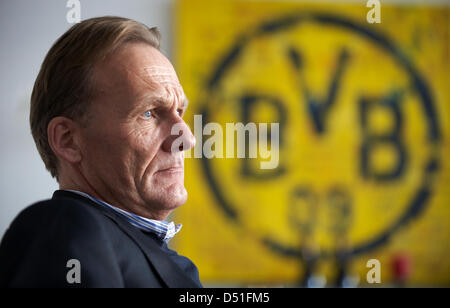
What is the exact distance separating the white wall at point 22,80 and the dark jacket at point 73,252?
1.28 meters

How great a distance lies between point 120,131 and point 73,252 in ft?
0.81

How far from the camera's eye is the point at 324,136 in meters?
2.07

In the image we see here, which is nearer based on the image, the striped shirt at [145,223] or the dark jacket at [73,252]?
the dark jacket at [73,252]

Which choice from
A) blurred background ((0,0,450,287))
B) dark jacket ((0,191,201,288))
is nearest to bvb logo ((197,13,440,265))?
blurred background ((0,0,450,287))

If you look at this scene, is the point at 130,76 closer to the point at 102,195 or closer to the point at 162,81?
the point at 162,81

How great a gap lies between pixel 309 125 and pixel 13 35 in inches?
46.1

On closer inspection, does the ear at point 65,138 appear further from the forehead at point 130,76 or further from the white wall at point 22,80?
the white wall at point 22,80

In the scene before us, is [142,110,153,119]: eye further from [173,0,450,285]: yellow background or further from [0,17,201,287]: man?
[173,0,450,285]: yellow background

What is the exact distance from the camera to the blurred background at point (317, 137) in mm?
2004

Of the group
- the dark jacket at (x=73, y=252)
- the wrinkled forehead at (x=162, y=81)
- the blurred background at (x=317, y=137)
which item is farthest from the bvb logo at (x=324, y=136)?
the dark jacket at (x=73, y=252)

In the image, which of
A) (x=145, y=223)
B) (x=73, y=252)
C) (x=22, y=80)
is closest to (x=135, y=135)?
(x=145, y=223)

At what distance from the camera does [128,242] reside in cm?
68
